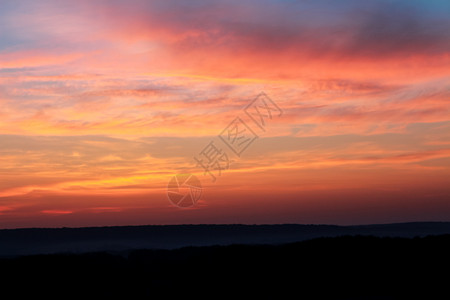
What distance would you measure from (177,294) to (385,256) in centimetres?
1530

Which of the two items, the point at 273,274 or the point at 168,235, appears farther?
the point at 168,235

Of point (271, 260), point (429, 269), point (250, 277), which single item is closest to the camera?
point (429, 269)

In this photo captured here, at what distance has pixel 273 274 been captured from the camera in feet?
136

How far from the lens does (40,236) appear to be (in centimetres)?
15362

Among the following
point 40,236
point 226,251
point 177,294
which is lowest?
point 177,294

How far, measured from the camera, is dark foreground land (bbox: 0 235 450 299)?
121 feet

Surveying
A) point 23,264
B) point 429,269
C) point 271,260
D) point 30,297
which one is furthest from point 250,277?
point 23,264

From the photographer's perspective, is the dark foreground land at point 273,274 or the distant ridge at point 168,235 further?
the distant ridge at point 168,235

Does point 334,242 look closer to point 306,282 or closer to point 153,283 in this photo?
point 306,282

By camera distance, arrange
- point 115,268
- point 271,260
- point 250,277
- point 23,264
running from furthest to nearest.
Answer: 1. point 115,268
2. point 23,264
3. point 271,260
4. point 250,277

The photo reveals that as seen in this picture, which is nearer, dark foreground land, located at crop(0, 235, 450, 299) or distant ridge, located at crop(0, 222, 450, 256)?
dark foreground land, located at crop(0, 235, 450, 299)

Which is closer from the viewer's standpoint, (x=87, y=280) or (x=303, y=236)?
(x=87, y=280)

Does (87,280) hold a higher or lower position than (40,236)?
lower

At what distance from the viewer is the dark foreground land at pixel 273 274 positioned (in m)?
36.8
